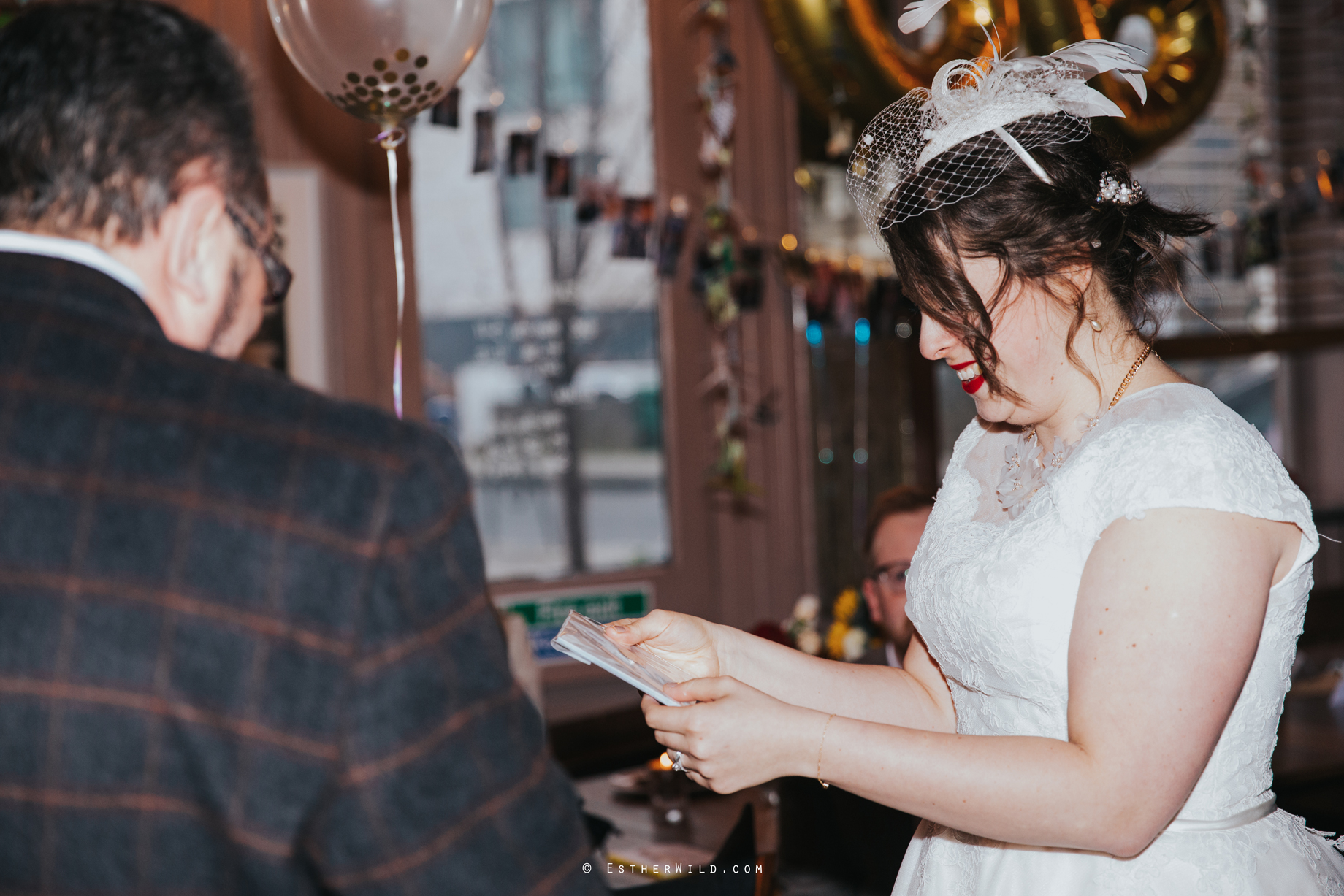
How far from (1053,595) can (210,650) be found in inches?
35.6

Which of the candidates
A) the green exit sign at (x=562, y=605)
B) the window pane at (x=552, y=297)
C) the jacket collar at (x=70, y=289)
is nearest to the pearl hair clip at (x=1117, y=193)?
the jacket collar at (x=70, y=289)

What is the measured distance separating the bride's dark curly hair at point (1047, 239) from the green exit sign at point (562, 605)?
2.29 meters

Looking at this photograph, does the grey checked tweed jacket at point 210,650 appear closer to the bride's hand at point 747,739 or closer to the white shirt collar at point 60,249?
the white shirt collar at point 60,249

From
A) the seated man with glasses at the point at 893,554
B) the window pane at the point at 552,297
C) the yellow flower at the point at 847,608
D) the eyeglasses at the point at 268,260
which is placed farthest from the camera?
the window pane at the point at 552,297

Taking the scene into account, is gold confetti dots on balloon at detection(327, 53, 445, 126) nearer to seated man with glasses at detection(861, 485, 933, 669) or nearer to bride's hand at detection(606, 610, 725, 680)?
bride's hand at detection(606, 610, 725, 680)

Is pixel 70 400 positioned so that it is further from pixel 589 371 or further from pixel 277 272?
pixel 589 371

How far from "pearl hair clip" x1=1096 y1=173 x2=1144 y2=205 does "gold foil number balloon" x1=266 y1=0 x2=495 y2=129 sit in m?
1.26

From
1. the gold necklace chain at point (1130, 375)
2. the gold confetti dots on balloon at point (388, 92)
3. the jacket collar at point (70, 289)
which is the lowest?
the gold necklace chain at point (1130, 375)

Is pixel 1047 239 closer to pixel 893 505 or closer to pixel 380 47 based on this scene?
pixel 380 47

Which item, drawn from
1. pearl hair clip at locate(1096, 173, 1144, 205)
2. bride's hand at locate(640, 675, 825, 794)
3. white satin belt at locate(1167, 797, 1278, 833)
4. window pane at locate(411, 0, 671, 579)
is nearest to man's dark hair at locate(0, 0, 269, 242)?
bride's hand at locate(640, 675, 825, 794)

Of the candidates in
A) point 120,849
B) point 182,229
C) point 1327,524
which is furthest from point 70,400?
point 1327,524

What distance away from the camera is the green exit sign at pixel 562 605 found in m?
3.53

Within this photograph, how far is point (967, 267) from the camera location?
1.33m

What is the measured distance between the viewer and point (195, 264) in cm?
80
